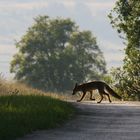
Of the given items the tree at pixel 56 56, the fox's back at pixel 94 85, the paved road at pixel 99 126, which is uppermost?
the tree at pixel 56 56

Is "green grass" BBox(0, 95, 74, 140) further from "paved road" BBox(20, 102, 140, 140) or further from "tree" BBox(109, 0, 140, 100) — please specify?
"tree" BBox(109, 0, 140, 100)

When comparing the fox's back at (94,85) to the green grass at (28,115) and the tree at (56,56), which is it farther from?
the tree at (56,56)

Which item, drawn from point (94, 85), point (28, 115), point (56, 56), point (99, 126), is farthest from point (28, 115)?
point (56, 56)

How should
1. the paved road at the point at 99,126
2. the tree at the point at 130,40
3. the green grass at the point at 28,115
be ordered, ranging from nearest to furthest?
the paved road at the point at 99,126 < the green grass at the point at 28,115 < the tree at the point at 130,40

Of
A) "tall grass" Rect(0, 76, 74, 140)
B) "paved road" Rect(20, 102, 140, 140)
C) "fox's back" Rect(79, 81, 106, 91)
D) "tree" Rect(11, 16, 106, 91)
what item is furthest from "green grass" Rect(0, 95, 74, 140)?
"tree" Rect(11, 16, 106, 91)

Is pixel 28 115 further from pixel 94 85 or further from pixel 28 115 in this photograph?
pixel 94 85

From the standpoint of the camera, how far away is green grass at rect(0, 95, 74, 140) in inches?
629

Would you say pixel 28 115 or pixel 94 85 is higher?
pixel 94 85

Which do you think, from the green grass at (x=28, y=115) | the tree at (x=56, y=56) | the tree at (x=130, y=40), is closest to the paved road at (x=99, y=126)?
the green grass at (x=28, y=115)

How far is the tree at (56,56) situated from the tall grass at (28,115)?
70.9 metres

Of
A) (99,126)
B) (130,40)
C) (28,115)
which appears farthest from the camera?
(130,40)

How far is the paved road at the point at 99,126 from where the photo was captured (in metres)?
15.8

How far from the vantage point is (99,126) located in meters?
18.5

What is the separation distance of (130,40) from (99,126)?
24196mm
